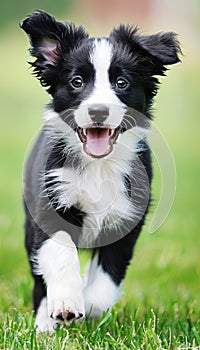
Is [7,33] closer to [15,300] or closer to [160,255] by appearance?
[160,255]

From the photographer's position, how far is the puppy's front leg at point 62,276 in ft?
13.2

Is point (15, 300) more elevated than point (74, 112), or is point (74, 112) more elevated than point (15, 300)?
point (74, 112)

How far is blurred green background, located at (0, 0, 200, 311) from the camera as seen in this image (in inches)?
231

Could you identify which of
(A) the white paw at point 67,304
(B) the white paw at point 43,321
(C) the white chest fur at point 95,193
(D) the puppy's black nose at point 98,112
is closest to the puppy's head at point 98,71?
(D) the puppy's black nose at point 98,112

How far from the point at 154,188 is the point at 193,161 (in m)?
7.45

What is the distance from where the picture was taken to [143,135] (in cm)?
445

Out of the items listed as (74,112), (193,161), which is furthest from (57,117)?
(193,161)

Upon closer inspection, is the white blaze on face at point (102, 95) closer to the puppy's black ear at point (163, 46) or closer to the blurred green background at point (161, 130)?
the puppy's black ear at point (163, 46)

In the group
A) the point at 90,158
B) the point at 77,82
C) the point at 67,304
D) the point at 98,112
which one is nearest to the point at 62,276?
the point at 67,304

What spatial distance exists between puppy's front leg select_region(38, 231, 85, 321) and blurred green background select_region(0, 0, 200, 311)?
2.03 ft

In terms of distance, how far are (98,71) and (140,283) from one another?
7.52ft

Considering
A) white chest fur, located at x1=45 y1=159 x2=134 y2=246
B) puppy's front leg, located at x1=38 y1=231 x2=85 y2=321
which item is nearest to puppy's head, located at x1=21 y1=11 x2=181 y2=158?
white chest fur, located at x1=45 y1=159 x2=134 y2=246

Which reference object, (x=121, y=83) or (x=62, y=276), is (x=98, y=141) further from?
(x=62, y=276)

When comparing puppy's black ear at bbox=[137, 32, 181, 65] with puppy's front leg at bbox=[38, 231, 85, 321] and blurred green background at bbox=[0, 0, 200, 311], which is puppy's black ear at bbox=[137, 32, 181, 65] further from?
puppy's front leg at bbox=[38, 231, 85, 321]
